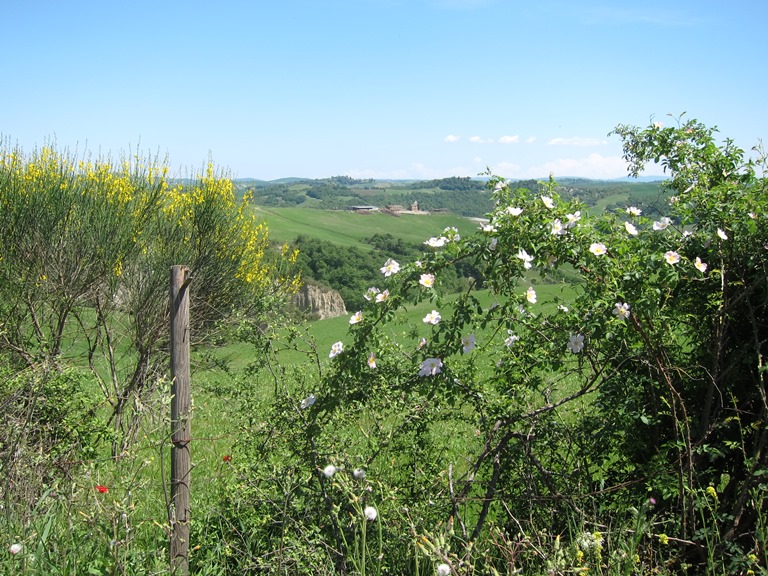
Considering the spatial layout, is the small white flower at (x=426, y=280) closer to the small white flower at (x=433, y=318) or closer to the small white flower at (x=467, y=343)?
the small white flower at (x=433, y=318)

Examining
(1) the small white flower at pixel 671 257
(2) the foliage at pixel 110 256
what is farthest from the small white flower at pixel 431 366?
(2) the foliage at pixel 110 256

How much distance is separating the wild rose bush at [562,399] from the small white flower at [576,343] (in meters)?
0.02

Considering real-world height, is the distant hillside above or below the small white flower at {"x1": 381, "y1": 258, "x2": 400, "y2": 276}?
above

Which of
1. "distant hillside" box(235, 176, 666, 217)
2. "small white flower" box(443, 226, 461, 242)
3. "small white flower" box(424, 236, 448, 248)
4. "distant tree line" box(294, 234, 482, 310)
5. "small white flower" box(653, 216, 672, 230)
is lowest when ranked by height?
"distant tree line" box(294, 234, 482, 310)

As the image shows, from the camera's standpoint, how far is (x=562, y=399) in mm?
3375

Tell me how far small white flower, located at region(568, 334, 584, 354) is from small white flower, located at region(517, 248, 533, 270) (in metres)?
0.42

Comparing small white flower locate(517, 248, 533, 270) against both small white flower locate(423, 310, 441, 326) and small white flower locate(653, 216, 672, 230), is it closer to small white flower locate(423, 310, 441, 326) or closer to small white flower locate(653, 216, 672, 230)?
small white flower locate(423, 310, 441, 326)

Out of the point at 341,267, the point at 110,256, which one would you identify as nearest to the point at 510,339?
the point at 110,256

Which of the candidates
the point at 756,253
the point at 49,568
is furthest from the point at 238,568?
the point at 756,253

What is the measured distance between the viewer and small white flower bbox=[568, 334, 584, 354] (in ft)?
10.1

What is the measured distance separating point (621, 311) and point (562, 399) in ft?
2.29

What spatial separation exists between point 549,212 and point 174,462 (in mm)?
2388

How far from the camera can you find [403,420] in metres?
3.65

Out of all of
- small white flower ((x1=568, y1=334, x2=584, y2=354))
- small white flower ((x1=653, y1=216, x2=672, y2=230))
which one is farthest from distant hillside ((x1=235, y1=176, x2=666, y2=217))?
small white flower ((x1=568, y1=334, x2=584, y2=354))
